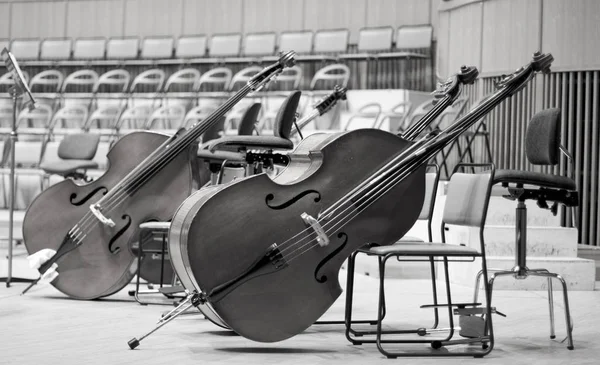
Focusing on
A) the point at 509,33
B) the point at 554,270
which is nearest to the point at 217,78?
the point at 509,33

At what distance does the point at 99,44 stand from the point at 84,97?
1.02m

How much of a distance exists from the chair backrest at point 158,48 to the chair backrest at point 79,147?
399cm

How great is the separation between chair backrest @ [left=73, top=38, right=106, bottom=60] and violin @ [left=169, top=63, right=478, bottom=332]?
333 inches

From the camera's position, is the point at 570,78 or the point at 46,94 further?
the point at 46,94

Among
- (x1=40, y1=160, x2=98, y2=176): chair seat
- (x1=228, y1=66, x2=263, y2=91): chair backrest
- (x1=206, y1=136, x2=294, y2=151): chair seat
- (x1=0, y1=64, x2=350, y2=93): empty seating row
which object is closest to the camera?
(x1=206, y1=136, x2=294, y2=151): chair seat

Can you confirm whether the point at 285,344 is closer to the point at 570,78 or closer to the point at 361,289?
the point at 361,289

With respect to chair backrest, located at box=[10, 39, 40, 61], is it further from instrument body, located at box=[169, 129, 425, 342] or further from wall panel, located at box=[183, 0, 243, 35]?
instrument body, located at box=[169, 129, 425, 342]

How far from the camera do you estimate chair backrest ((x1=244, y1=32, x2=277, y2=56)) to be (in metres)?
10.4

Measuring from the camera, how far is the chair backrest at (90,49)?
11.2m

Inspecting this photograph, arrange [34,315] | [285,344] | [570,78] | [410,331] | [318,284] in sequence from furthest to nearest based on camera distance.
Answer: [570,78]
[34,315]
[410,331]
[285,344]
[318,284]

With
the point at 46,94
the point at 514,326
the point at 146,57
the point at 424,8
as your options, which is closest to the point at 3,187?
the point at 46,94

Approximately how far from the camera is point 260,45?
10.5 meters

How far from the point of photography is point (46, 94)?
1057 centimetres

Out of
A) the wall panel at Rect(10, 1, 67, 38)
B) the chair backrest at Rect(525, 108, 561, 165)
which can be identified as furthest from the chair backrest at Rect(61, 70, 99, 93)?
the chair backrest at Rect(525, 108, 561, 165)
